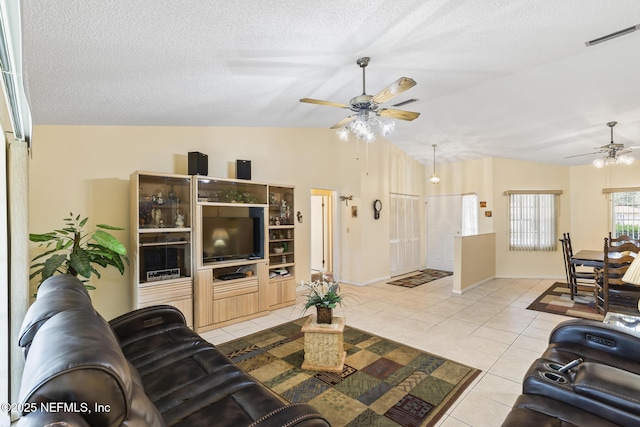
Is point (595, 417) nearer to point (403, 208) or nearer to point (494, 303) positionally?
point (494, 303)

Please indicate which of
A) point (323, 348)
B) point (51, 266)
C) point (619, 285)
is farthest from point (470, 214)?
point (51, 266)

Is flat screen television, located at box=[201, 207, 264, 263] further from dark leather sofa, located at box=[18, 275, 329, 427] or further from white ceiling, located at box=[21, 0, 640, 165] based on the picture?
dark leather sofa, located at box=[18, 275, 329, 427]

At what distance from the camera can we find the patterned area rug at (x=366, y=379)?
2213mm

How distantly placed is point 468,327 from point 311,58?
11.9ft

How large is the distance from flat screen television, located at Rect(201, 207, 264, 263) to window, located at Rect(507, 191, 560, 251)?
567cm

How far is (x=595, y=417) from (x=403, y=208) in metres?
6.08

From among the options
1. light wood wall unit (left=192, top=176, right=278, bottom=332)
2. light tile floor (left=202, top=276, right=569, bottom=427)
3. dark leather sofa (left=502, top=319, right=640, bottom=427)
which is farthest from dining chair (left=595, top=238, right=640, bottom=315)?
light wood wall unit (left=192, top=176, right=278, bottom=332)

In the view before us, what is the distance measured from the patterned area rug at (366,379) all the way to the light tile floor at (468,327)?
0.15 meters

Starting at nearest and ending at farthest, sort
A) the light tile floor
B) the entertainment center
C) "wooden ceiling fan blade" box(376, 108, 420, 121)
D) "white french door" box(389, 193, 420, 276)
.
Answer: the light tile floor
"wooden ceiling fan blade" box(376, 108, 420, 121)
the entertainment center
"white french door" box(389, 193, 420, 276)

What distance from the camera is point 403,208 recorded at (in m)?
7.23

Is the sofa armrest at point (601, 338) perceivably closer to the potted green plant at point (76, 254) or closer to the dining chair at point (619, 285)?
the dining chair at point (619, 285)

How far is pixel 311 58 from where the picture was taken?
2.69 m

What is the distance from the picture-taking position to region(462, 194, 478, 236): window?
7098 mm

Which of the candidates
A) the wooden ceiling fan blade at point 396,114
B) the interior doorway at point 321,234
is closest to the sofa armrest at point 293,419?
the wooden ceiling fan blade at point 396,114
